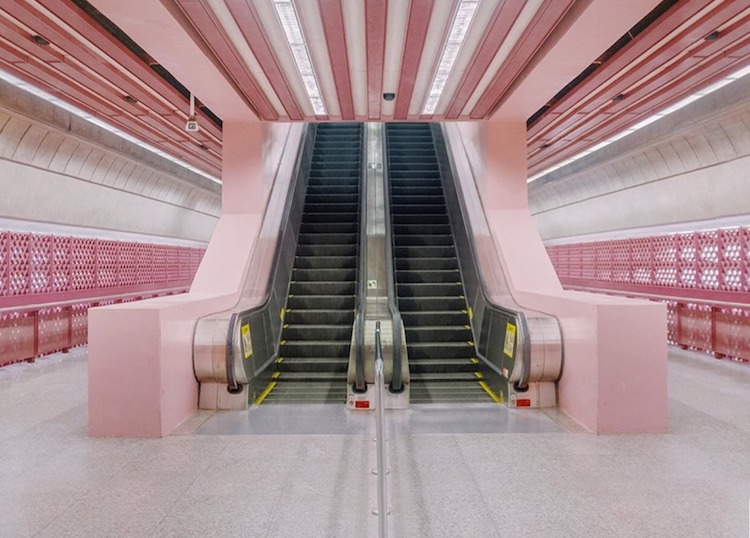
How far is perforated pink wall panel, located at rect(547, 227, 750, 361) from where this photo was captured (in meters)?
6.44

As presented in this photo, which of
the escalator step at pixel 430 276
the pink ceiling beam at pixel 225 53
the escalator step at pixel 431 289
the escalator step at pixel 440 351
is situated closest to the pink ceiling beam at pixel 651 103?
the escalator step at pixel 430 276

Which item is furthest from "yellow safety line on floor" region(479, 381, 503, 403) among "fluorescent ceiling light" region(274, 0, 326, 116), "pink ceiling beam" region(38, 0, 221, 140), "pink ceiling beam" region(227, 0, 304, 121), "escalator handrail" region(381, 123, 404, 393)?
"pink ceiling beam" region(38, 0, 221, 140)

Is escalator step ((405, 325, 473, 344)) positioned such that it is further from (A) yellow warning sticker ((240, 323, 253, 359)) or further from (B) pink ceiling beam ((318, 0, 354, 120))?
(B) pink ceiling beam ((318, 0, 354, 120))

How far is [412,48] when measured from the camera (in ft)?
13.8

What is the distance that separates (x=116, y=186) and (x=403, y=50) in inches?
295

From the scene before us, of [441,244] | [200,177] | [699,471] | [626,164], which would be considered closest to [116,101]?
[441,244]

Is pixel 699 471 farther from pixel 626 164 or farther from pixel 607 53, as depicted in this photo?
pixel 626 164

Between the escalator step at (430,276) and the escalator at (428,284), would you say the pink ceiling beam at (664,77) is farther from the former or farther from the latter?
the escalator step at (430,276)

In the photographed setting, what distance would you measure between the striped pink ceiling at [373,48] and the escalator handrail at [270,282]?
5.08ft

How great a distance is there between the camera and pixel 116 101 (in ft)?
18.0

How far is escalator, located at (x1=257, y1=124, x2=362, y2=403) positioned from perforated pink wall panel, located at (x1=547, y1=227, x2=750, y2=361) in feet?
16.6

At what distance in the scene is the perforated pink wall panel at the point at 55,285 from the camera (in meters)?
6.27

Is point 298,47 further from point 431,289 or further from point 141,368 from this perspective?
point 431,289

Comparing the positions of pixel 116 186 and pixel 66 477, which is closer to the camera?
pixel 66 477
